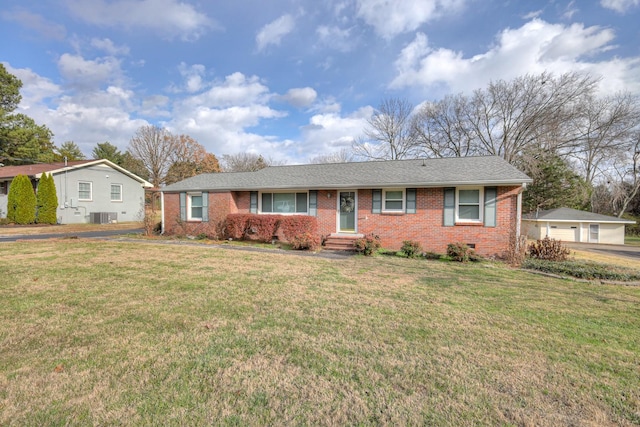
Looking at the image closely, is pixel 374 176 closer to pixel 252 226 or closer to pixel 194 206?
pixel 252 226

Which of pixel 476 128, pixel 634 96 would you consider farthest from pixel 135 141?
pixel 634 96

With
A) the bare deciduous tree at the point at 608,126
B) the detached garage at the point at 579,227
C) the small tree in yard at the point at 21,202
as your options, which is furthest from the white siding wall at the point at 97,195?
the bare deciduous tree at the point at 608,126

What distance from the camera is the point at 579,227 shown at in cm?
2161

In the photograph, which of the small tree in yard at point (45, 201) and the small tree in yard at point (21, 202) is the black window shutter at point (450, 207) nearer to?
the small tree in yard at point (45, 201)

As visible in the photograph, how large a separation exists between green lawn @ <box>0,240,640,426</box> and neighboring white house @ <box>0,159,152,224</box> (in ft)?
58.8

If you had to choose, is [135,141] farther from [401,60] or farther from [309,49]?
[401,60]

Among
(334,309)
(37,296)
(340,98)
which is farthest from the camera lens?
(340,98)

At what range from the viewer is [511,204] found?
9656 mm

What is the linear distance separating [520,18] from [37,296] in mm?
19203

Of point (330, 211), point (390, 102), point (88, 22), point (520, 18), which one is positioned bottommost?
point (330, 211)

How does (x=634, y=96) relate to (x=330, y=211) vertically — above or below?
above

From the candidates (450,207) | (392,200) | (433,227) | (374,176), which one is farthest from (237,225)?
(450,207)

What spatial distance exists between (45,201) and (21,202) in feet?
4.02

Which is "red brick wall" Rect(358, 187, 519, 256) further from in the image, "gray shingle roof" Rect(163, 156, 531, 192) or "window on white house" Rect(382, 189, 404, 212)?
"gray shingle roof" Rect(163, 156, 531, 192)
